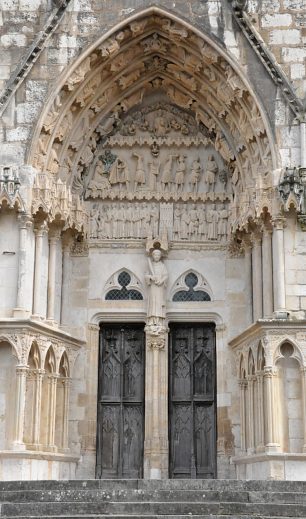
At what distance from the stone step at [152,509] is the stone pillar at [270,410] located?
8.16 feet

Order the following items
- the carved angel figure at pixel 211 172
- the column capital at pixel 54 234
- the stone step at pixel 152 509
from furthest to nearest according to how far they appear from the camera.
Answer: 1. the carved angel figure at pixel 211 172
2. the column capital at pixel 54 234
3. the stone step at pixel 152 509

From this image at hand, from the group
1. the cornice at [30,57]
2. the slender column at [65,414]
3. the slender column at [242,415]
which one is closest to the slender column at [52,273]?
the slender column at [65,414]

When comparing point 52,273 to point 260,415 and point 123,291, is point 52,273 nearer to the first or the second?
point 123,291

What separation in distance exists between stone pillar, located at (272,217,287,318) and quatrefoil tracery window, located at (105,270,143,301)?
2.35 metres

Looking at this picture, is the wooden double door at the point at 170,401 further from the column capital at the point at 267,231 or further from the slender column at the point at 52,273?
the column capital at the point at 267,231

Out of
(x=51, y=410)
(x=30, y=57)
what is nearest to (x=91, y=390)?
(x=51, y=410)

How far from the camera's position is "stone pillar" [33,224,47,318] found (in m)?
12.2

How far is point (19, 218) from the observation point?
12164 mm

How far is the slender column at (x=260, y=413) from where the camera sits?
11.7 m

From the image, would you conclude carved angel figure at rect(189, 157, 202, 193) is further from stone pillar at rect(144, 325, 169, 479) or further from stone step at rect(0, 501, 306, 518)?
stone step at rect(0, 501, 306, 518)

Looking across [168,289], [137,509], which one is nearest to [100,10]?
[168,289]

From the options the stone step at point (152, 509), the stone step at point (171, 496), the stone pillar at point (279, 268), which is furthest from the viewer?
the stone pillar at point (279, 268)

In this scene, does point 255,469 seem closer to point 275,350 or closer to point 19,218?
point 275,350

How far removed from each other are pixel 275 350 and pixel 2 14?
6.29 metres
